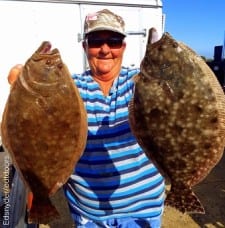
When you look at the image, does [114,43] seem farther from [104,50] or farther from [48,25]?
[48,25]

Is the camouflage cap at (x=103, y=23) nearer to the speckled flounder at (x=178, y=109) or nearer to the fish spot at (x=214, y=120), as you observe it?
the speckled flounder at (x=178, y=109)

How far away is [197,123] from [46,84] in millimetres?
848

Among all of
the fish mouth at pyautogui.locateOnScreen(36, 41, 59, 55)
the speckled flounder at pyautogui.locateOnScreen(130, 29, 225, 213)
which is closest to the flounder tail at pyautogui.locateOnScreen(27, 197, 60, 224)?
the speckled flounder at pyautogui.locateOnScreen(130, 29, 225, 213)

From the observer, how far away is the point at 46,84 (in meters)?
2.12

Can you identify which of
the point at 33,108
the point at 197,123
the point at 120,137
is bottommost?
the point at 120,137

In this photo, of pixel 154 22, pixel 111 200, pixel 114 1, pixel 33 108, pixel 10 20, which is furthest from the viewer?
pixel 154 22

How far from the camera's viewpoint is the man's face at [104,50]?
2.97 metres

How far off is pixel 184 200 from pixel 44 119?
98 cm

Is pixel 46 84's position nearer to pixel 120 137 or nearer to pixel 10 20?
pixel 120 137

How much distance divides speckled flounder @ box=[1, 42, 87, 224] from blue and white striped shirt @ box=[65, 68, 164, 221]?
2.99 ft

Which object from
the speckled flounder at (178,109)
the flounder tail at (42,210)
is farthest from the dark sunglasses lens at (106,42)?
the flounder tail at (42,210)

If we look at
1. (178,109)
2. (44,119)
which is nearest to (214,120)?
(178,109)

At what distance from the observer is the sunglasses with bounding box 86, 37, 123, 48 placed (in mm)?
2971

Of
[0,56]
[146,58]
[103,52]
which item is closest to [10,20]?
[0,56]
